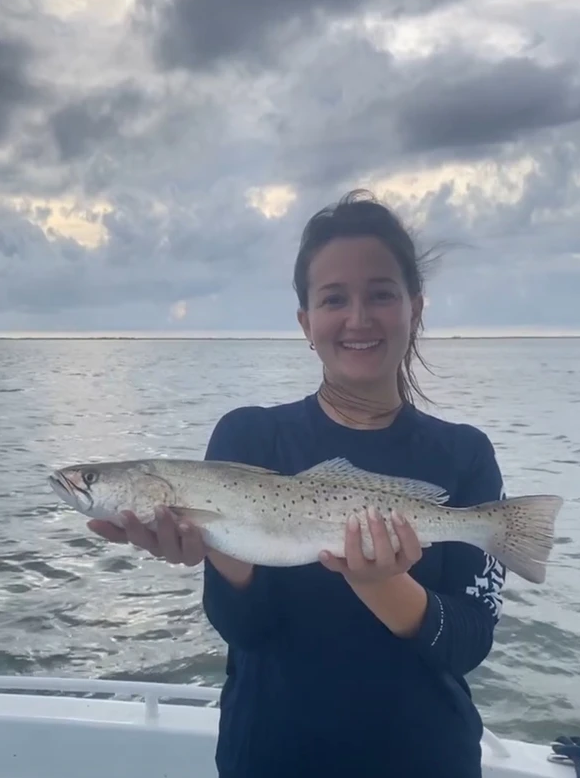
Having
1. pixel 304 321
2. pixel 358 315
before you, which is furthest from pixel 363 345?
pixel 304 321

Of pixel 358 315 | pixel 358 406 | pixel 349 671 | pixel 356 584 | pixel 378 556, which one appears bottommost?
pixel 349 671

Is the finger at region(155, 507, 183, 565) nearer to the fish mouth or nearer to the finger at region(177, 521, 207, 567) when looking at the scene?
the finger at region(177, 521, 207, 567)

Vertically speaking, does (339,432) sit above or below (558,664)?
above

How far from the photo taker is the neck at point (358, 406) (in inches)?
128

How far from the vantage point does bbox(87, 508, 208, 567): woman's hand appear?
10.2 feet

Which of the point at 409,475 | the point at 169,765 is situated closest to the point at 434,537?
the point at 409,475

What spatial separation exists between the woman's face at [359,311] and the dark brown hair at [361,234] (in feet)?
0.13

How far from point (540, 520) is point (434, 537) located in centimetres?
46

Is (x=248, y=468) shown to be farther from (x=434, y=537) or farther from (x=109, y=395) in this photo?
(x=109, y=395)

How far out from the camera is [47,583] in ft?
36.4

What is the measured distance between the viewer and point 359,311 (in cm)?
315

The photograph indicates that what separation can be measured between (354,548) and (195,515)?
0.69 m

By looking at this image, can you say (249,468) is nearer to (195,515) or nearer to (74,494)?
(195,515)

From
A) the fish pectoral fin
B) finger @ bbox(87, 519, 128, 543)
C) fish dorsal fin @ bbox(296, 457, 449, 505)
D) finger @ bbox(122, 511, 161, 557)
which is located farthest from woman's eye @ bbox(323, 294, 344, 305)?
finger @ bbox(87, 519, 128, 543)
